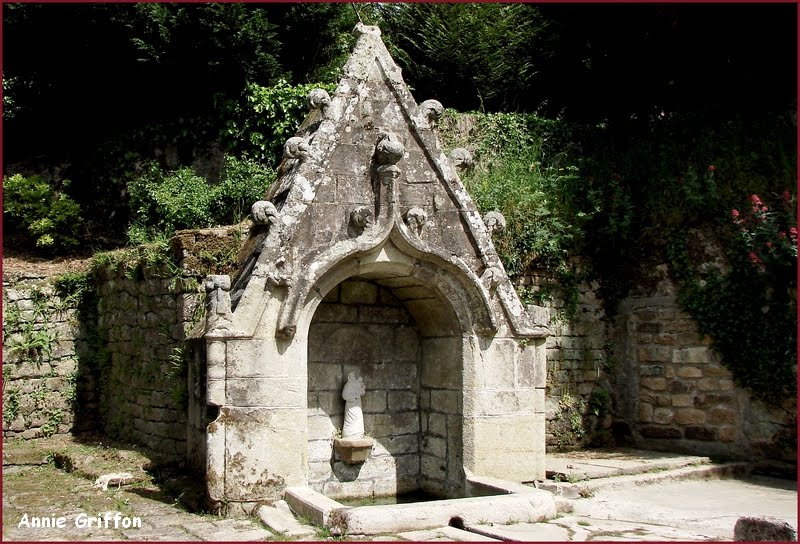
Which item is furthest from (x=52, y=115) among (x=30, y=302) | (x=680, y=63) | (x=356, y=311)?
(x=680, y=63)

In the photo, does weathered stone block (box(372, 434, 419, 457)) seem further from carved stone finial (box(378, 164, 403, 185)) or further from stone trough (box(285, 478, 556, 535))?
carved stone finial (box(378, 164, 403, 185))

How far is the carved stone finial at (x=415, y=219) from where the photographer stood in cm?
684

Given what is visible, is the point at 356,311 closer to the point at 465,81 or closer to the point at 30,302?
the point at 30,302

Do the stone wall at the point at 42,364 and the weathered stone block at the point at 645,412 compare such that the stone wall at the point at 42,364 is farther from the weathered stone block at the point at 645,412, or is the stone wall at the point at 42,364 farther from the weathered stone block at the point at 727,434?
the weathered stone block at the point at 727,434

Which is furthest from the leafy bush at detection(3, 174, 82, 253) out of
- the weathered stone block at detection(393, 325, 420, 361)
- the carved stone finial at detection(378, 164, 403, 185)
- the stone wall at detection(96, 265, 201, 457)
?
the carved stone finial at detection(378, 164, 403, 185)

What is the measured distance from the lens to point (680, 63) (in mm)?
12875

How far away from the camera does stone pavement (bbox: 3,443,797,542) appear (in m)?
5.54

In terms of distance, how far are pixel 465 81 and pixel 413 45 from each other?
1.20m

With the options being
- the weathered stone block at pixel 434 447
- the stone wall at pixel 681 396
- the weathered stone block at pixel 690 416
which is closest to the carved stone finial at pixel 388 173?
the weathered stone block at pixel 434 447

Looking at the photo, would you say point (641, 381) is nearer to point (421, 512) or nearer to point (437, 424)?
point (437, 424)

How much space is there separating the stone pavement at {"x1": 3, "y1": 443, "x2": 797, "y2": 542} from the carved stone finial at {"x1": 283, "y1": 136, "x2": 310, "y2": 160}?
290cm

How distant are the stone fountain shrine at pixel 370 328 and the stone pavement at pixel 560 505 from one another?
23.3 inches

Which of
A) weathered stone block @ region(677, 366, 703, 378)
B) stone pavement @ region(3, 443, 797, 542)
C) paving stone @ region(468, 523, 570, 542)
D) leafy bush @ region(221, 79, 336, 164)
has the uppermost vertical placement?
leafy bush @ region(221, 79, 336, 164)

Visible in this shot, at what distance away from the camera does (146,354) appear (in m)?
9.20
